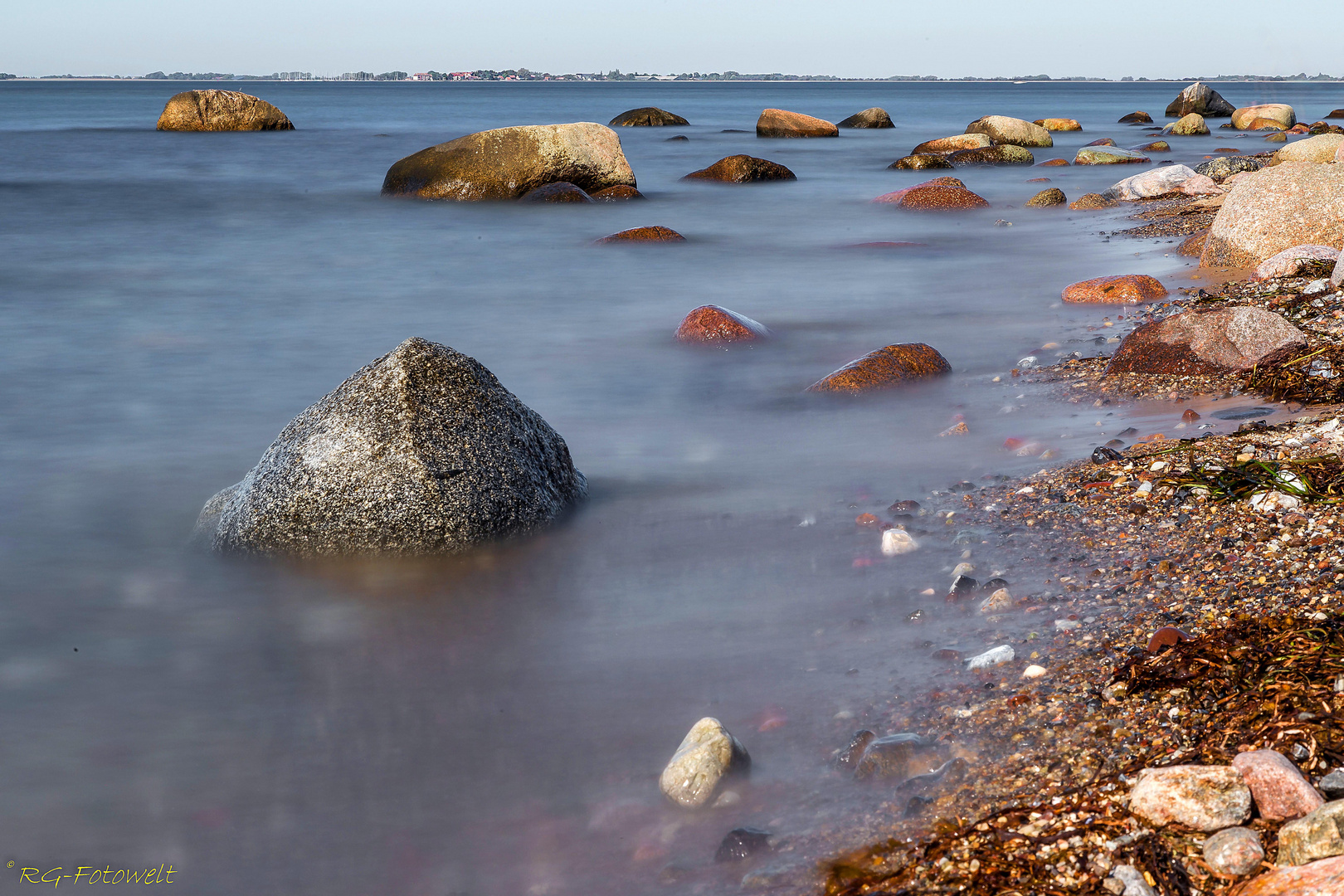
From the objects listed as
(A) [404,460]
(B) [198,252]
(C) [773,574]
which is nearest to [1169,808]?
(C) [773,574]

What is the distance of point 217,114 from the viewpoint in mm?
36719

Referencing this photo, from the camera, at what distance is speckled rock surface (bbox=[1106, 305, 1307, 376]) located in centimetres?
505

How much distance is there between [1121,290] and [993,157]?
18.6 metres

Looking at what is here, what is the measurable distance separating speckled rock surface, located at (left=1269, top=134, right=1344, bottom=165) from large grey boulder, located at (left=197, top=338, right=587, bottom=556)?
15.9 metres

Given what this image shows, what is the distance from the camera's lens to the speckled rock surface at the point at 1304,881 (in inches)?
65.0

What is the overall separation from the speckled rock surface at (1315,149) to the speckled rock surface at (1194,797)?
16.7m

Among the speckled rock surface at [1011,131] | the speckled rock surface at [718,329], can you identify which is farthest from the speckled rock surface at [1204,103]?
the speckled rock surface at [718,329]

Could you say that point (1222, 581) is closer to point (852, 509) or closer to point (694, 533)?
point (852, 509)

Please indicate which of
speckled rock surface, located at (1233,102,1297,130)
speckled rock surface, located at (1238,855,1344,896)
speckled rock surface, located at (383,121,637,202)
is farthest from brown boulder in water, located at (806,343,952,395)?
speckled rock surface, located at (1233,102,1297,130)

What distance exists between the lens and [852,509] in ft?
14.2

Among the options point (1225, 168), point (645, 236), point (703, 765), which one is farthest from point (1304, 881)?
point (1225, 168)

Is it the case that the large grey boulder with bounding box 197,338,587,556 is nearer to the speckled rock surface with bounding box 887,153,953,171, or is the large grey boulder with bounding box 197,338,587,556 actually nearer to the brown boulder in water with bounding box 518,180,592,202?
the brown boulder in water with bounding box 518,180,592,202

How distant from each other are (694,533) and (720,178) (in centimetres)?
1784

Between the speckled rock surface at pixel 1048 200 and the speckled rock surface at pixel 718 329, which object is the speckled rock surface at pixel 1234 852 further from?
the speckled rock surface at pixel 1048 200
